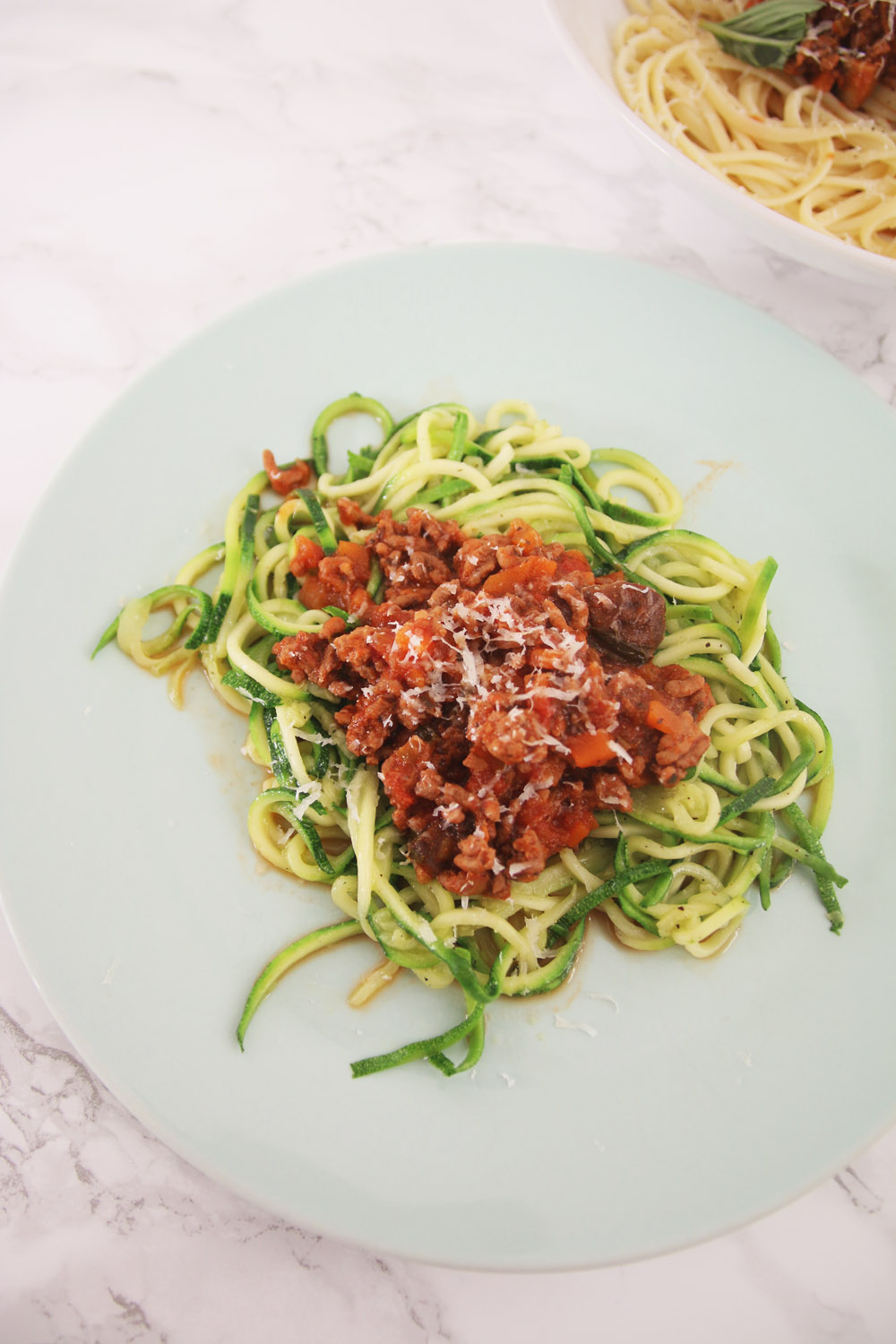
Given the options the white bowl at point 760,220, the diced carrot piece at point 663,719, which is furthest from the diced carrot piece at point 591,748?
the white bowl at point 760,220

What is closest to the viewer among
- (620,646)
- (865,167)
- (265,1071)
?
(265,1071)

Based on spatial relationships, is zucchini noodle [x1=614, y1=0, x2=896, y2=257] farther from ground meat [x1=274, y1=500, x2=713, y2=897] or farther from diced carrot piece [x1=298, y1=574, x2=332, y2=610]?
diced carrot piece [x1=298, y1=574, x2=332, y2=610]

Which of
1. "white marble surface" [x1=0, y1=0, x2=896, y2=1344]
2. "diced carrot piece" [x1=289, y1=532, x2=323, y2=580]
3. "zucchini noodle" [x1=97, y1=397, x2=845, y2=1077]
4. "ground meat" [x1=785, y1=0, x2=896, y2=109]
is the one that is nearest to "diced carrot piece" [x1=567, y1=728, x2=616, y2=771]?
"zucchini noodle" [x1=97, y1=397, x2=845, y2=1077]

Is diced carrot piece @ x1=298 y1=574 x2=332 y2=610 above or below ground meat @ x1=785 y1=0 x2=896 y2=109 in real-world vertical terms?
below

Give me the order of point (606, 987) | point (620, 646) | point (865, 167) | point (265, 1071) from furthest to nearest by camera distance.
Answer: point (865, 167)
point (620, 646)
point (606, 987)
point (265, 1071)

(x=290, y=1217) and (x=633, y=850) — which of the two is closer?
(x=290, y=1217)

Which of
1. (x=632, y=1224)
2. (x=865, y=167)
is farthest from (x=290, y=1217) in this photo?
(x=865, y=167)

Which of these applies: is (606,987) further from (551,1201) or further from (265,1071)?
(265,1071)
